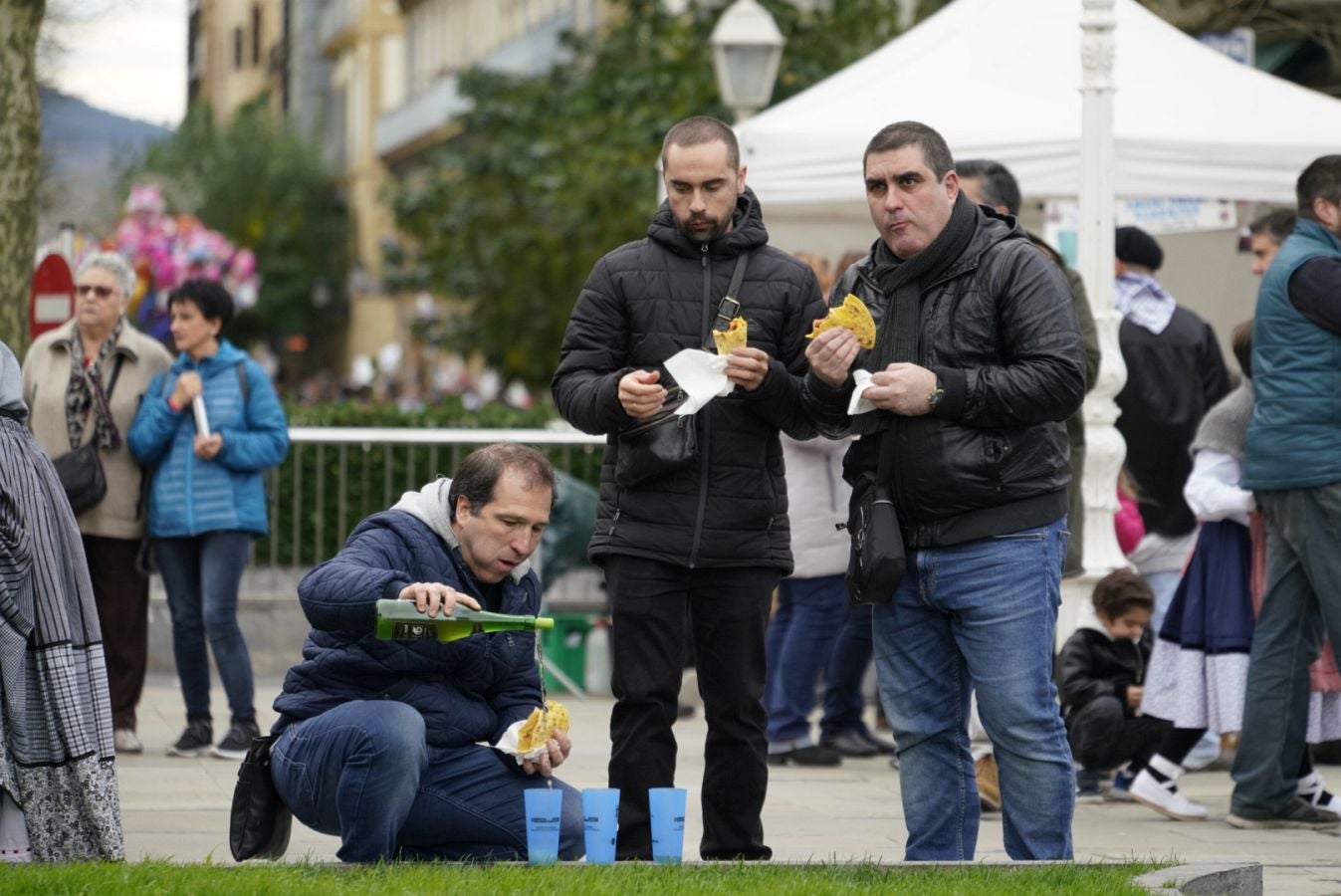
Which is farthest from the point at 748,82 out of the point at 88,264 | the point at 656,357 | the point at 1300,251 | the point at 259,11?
the point at 259,11

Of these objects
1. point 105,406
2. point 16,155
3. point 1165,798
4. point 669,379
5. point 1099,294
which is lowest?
point 1165,798

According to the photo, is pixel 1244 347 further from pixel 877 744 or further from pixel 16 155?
pixel 16 155

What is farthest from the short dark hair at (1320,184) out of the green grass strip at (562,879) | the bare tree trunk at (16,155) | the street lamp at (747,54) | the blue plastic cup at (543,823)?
the street lamp at (747,54)

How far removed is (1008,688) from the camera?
6.00 m

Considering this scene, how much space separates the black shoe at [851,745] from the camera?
10.3 meters

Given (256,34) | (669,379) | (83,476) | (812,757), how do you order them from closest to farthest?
(669,379) < (83,476) < (812,757) < (256,34)

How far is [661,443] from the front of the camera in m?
6.30

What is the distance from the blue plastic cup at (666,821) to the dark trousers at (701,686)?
56 cm

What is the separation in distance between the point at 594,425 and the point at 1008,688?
132cm

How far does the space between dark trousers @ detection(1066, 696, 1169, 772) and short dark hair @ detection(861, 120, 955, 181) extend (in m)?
3.21

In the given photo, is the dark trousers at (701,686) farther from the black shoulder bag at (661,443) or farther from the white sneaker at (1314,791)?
the white sneaker at (1314,791)

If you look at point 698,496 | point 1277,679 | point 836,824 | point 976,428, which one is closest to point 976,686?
point 976,428

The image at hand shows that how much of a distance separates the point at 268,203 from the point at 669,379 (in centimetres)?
5790

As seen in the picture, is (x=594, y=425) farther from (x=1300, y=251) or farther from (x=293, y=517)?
(x=293, y=517)
